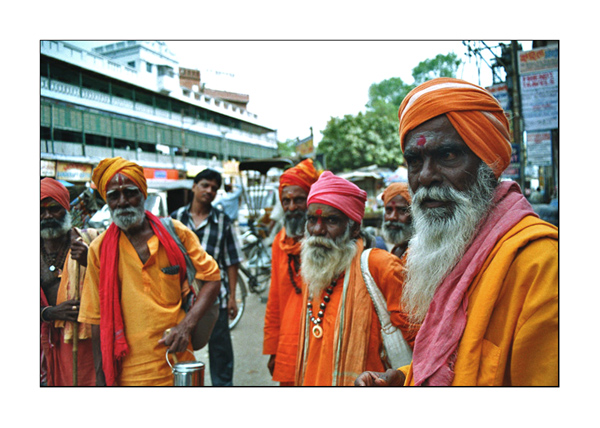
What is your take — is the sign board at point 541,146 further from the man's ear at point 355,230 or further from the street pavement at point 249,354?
the man's ear at point 355,230

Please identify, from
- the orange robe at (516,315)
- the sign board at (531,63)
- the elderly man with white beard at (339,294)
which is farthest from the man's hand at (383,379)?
the sign board at (531,63)

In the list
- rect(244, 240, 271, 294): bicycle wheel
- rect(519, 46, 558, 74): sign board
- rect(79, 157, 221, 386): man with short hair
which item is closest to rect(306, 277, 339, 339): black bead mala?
rect(79, 157, 221, 386): man with short hair

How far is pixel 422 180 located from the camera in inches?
56.4

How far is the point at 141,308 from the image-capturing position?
2410mm

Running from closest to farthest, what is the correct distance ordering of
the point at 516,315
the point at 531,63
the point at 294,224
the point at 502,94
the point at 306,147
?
the point at 516,315, the point at 294,224, the point at 531,63, the point at 502,94, the point at 306,147

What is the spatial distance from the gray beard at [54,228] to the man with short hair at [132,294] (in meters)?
0.29

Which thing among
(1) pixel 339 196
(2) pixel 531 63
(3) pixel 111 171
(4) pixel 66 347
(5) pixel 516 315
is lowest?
(4) pixel 66 347

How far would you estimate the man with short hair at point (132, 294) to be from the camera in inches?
93.1

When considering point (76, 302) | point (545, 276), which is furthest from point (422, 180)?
point (76, 302)

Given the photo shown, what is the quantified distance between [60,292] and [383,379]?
2.07 m

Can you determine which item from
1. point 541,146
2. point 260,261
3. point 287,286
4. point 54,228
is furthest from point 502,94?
point 54,228

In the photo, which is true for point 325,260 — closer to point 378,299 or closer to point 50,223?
point 378,299

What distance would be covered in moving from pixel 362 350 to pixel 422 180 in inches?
42.3

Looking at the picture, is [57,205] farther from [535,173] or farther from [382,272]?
[535,173]
